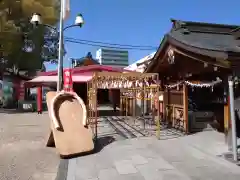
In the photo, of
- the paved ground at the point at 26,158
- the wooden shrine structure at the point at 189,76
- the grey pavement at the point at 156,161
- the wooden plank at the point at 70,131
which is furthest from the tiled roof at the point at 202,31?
the paved ground at the point at 26,158

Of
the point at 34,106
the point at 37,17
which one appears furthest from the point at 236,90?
the point at 34,106

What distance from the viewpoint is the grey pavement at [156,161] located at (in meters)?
5.62

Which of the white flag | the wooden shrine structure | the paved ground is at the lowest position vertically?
the paved ground

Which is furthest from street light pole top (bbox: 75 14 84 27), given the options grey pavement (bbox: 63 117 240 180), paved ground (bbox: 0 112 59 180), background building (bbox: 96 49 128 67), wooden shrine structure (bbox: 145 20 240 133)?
background building (bbox: 96 49 128 67)

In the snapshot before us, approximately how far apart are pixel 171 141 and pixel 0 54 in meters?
18.8

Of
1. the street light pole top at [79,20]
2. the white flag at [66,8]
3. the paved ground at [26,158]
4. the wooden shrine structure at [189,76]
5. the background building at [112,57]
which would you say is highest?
the background building at [112,57]

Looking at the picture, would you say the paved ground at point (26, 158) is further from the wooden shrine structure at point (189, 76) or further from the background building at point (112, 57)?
the background building at point (112, 57)

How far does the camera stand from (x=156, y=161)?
661cm

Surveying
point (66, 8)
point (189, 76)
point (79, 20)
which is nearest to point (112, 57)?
point (79, 20)

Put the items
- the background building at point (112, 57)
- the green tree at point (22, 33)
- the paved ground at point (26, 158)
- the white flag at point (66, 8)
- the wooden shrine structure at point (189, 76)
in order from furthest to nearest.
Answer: the background building at point (112, 57), the green tree at point (22, 33), the white flag at point (66, 8), the wooden shrine structure at point (189, 76), the paved ground at point (26, 158)

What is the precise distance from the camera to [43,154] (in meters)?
7.71

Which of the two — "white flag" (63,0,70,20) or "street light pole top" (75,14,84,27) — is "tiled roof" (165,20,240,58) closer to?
"street light pole top" (75,14,84,27)

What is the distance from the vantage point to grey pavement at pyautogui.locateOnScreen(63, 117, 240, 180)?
5625mm

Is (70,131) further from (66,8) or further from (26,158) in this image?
(66,8)
